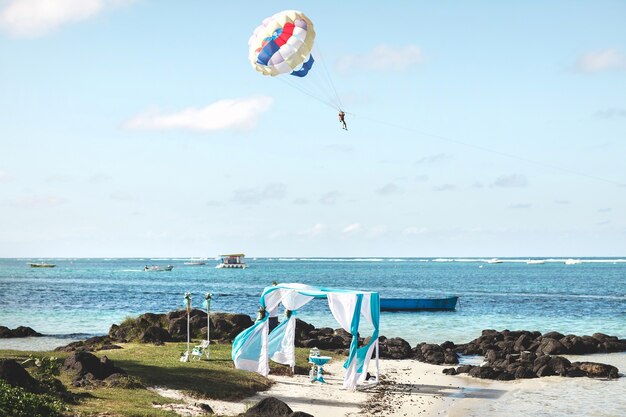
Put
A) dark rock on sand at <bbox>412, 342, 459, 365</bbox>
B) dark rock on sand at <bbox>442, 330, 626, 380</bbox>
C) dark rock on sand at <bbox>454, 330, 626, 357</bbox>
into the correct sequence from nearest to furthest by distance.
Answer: dark rock on sand at <bbox>442, 330, 626, 380</bbox> → dark rock on sand at <bbox>412, 342, 459, 365</bbox> → dark rock on sand at <bbox>454, 330, 626, 357</bbox>

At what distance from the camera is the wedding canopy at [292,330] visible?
24.8m

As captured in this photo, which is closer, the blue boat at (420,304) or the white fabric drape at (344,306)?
the white fabric drape at (344,306)

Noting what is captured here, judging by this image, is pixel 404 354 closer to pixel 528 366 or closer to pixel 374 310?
pixel 528 366

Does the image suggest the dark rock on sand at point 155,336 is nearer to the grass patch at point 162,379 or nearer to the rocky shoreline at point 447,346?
the rocky shoreline at point 447,346

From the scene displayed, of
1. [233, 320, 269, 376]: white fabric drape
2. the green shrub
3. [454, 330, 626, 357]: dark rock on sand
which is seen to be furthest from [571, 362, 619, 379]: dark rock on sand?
the green shrub

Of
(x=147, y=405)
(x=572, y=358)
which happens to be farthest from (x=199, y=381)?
(x=572, y=358)

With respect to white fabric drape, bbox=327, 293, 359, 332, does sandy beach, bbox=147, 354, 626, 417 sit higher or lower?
lower

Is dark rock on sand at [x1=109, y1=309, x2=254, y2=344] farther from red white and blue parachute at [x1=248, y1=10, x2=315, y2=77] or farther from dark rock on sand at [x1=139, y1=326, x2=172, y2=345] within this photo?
red white and blue parachute at [x1=248, y1=10, x2=315, y2=77]

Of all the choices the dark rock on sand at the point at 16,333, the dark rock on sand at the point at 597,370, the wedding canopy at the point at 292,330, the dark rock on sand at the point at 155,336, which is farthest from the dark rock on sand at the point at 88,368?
the dark rock on sand at the point at 16,333

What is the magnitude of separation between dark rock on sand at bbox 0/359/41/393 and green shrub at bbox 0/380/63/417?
692mm

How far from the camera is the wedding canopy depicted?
24.8 meters

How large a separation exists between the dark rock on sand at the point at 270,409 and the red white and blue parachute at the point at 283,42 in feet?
57.5

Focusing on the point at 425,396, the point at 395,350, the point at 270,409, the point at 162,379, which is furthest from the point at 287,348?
the point at 395,350

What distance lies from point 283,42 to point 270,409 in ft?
60.1
